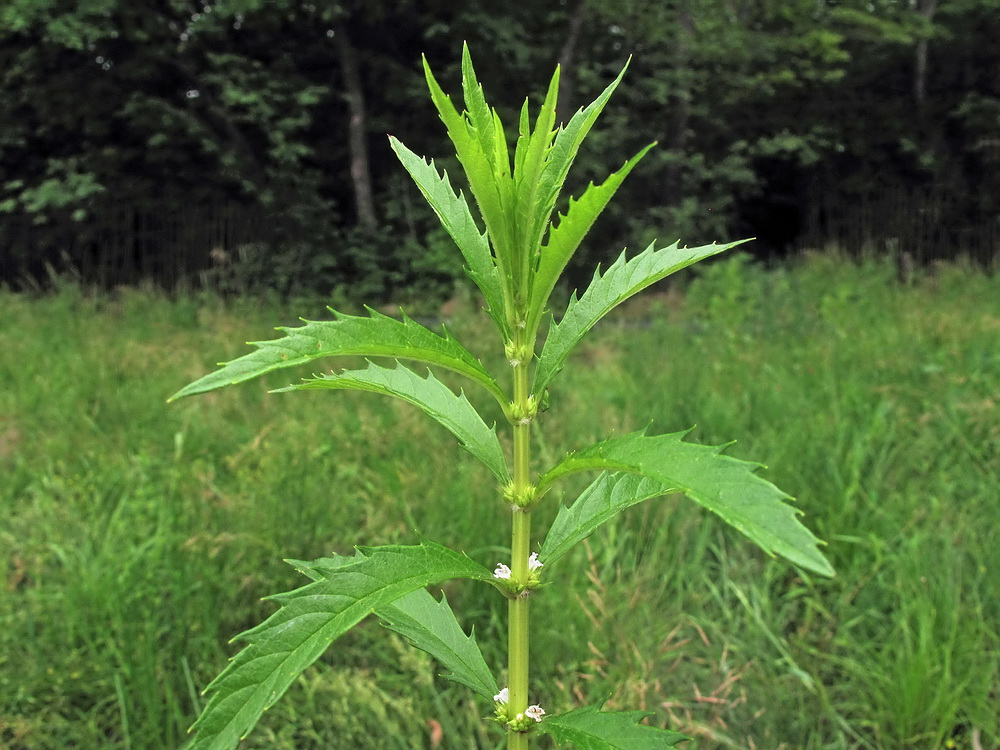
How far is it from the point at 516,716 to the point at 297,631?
175 millimetres

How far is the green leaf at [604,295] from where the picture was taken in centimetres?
58

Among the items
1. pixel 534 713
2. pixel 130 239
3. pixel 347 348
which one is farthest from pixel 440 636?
pixel 130 239

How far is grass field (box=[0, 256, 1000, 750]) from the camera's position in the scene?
2092mm

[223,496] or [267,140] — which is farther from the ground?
[267,140]

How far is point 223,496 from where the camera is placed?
2.68m

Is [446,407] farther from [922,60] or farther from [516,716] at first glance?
[922,60]

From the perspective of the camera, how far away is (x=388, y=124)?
1340 centimetres

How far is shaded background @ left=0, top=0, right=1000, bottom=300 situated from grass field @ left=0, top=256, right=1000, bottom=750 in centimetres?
744

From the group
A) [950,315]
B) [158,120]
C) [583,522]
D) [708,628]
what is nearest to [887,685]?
[708,628]

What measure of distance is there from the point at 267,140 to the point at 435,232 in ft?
11.0

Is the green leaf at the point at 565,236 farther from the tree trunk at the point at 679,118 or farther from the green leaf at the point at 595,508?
the tree trunk at the point at 679,118

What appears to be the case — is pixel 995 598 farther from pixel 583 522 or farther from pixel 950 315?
pixel 950 315

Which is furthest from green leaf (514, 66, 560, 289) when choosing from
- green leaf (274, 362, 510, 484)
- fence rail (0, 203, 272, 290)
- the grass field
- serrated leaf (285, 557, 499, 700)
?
fence rail (0, 203, 272, 290)

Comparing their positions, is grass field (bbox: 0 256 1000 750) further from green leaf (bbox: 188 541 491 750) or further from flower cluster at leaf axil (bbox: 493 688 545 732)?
green leaf (bbox: 188 541 491 750)
